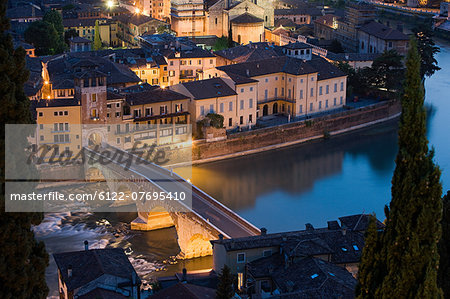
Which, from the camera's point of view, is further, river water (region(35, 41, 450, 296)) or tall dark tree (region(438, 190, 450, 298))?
river water (region(35, 41, 450, 296))

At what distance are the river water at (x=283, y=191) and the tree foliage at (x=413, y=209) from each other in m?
8.61

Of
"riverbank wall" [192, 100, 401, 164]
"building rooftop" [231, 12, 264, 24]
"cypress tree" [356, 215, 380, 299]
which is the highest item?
"cypress tree" [356, 215, 380, 299]

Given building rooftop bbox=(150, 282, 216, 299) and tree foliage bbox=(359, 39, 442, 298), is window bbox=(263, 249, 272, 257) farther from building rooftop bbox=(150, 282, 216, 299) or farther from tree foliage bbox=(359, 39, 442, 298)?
tree foliage bbox=(359, 39, 442, 298)

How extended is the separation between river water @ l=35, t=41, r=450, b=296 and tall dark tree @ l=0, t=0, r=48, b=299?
24.6 ft

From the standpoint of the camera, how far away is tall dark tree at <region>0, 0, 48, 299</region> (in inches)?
264

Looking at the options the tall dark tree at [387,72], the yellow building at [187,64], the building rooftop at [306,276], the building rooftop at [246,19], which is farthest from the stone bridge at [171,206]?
the building rooftop at [246,19]

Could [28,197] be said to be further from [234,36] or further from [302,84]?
[234,36]

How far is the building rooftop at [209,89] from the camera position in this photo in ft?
76.3

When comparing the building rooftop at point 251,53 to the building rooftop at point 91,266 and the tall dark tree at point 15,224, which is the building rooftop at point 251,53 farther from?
the tall dark tree at point 15,224

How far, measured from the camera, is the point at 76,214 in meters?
18.4

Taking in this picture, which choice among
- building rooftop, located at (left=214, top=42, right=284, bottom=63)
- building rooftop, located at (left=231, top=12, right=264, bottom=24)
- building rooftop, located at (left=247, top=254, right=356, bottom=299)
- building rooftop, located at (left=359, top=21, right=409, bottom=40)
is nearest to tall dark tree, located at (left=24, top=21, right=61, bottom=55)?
building rooftop, located at (left=214, top=42, right=284, bottom=63)

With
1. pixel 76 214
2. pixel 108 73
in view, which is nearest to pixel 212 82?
pixel 108 73

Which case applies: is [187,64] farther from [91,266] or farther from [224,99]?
[91,266]

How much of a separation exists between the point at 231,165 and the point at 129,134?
3.25 m
